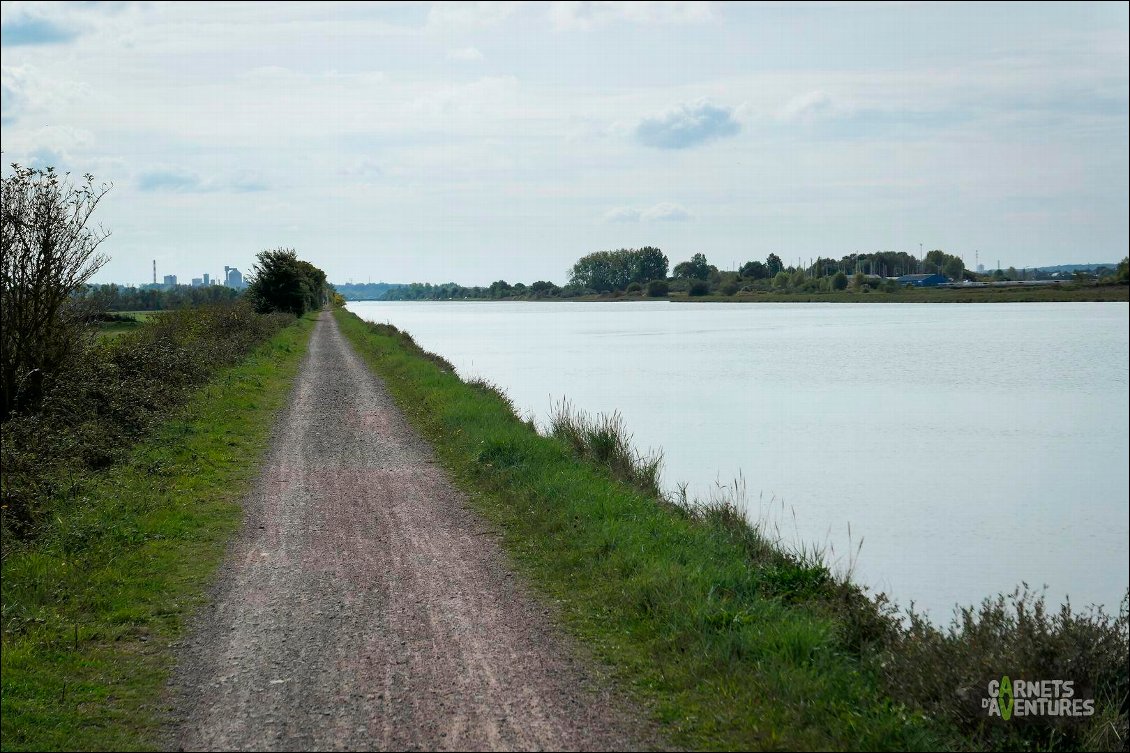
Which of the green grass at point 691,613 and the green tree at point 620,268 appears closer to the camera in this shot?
the green grass at point 691,613

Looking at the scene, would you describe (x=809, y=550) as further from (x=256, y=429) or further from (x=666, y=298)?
(x=666, y=298)

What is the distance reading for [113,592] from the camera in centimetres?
755

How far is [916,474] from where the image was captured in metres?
16.5

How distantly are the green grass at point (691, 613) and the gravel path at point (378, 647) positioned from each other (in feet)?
1.22

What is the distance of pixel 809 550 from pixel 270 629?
6897mm

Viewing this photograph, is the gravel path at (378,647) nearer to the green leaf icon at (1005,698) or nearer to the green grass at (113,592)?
the green grass at (113,592)

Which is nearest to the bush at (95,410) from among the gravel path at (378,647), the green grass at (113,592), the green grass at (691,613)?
the green grass at (113,592)

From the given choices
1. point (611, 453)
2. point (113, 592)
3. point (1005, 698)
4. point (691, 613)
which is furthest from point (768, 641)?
point (611, 453)

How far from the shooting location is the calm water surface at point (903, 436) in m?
11.7

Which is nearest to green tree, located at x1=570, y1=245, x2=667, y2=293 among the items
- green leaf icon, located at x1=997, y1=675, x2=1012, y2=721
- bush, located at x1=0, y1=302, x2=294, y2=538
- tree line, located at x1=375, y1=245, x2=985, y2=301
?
tree line, located at x1=375, y1=245, x2=985, y2=301

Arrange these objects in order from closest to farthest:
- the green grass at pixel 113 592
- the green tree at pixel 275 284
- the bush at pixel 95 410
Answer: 1. the green grass at pixel 113 592
2. the bush at pixel 95 410
3. the green tree at pixel 275 284

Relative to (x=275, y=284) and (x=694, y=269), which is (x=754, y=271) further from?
(x=275, y=284)

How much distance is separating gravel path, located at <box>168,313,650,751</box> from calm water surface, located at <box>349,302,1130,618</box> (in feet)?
15.8

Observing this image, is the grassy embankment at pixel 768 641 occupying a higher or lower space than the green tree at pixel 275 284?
lower
